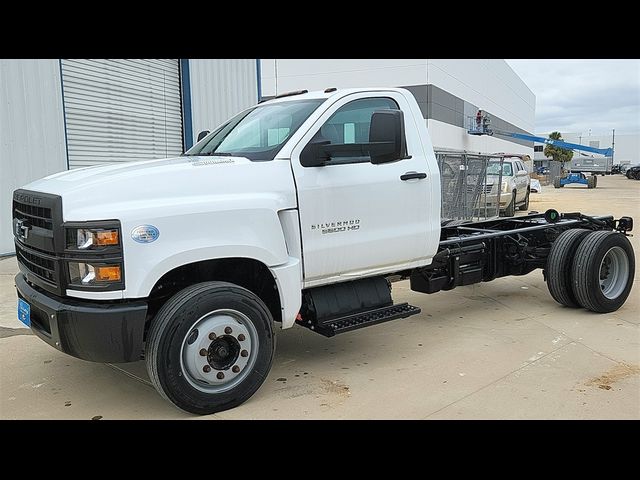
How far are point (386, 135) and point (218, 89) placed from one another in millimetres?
10684

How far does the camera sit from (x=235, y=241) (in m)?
3.99

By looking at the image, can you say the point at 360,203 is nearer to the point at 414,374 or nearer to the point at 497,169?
the point at 414,374

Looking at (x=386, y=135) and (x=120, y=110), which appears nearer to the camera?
(x=386, y=135)

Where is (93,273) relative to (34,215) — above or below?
below

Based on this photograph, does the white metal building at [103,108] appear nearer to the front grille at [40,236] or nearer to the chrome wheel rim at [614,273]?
the front grille at [40,236]

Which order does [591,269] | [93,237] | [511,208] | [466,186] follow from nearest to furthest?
1. [93,237]
2. [591,269]
3. [466,186]
4. [511,208]

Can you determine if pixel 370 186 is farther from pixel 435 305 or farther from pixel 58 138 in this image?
pixel 58 138

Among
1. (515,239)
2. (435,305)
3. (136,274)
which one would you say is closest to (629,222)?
(515,239)

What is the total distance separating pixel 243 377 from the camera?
4.10 meters

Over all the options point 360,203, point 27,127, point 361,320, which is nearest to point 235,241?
point 360,203

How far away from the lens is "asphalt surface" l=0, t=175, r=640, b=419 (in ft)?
13.4

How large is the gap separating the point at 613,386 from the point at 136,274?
362cm

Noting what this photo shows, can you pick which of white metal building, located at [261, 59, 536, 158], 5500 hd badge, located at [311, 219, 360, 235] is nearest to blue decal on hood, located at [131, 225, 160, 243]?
5500 hd badge, located at [311, 219, 360, 235]

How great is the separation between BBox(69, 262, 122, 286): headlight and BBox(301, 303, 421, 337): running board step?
5.51 feet
